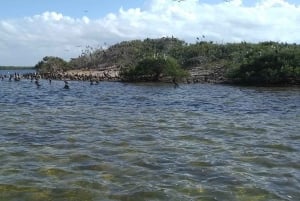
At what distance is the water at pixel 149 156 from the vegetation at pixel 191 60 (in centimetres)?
2845

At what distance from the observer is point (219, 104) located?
33.3 metres

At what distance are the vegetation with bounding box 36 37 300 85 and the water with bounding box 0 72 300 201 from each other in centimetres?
2845

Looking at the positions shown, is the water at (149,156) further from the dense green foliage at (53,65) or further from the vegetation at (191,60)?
the dense green foliage at (53,65)

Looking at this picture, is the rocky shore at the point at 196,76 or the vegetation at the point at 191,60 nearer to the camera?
the vegetation at the point at 191,60

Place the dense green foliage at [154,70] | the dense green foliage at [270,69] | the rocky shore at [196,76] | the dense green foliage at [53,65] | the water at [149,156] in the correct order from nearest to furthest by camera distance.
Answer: the water at [149,156]
the dense green foliage at [270,69]
the rocky shore at [196,76]
the dense green foliage at [154,70]
the dense green foliage at [53,65]

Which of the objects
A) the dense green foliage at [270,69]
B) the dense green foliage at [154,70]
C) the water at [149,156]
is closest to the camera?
the water at [149,156]

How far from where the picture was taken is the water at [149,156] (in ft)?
36.5

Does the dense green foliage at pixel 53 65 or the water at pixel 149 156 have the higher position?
the dense green foliage at pixel 53 65

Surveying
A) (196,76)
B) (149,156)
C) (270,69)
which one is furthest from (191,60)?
(149,156)

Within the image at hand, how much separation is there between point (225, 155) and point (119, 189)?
4.92m

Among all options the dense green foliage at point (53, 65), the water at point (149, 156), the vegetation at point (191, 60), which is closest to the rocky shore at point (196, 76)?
the vegetation at point (191, 60)

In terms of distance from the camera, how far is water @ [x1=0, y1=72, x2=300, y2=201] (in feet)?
36.5

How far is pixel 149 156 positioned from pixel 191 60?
6322 centimetres

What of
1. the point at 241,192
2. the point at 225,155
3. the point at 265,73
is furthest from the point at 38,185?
the point at 265,73
